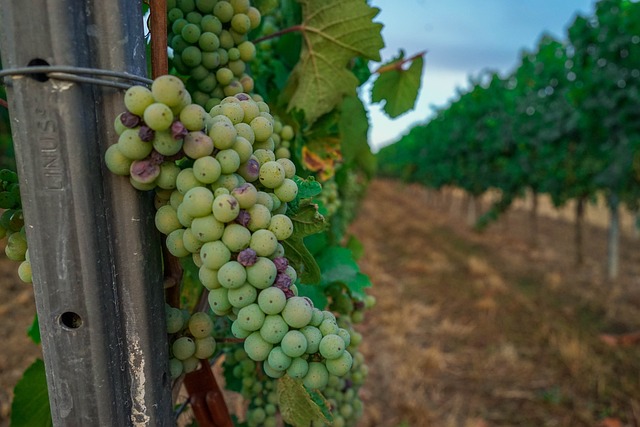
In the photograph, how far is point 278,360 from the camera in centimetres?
60

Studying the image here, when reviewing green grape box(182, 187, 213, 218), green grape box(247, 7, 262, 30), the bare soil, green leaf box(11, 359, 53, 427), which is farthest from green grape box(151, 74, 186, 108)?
the bare soil

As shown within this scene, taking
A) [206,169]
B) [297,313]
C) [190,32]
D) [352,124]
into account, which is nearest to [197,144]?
[206,169]

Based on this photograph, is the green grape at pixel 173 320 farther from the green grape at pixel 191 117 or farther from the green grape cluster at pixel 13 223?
the green grape at pixel 191 117

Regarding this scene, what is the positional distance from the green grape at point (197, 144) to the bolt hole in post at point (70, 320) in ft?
0.88

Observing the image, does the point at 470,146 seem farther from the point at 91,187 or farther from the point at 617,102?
the point at 91,187

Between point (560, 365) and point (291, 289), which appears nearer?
point (291, 289)

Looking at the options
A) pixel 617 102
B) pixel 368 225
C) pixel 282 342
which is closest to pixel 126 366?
pixel 282 342

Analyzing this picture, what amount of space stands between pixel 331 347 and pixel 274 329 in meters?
0.08

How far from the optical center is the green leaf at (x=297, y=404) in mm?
713

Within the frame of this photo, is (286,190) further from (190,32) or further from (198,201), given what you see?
(190,32)

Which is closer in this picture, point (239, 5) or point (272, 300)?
point (272, 300)

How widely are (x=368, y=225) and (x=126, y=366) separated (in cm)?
1498

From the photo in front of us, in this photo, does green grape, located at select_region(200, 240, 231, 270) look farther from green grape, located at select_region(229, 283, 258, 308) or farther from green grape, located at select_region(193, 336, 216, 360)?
green grape, located at select_region(193, 336, 216, 360)

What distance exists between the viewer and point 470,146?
639 inches
